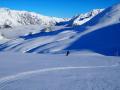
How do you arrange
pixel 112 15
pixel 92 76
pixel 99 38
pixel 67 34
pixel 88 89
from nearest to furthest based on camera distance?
pixel 88 89 < pixel 92 76 < pixel 99 38 < pixel 67 34 < pixel 112 15

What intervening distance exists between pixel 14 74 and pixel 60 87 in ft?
18.7

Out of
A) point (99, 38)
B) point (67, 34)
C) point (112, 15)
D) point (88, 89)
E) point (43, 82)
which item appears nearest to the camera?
point (88, 89)

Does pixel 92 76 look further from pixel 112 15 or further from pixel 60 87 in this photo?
pixel 112 15

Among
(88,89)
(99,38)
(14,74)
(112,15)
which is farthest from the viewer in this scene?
(112,15)

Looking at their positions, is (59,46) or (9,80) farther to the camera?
(59,46)

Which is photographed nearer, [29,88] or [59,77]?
[29,88]

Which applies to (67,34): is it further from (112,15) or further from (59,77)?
(59,77)

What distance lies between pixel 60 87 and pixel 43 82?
1884 millimetres

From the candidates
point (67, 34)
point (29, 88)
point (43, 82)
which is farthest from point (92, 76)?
point (67, 34)

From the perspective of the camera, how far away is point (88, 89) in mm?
14984

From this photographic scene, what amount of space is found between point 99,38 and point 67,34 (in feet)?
98.5

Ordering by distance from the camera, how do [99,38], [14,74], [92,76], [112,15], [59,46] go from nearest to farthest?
[92,76] < [14,74] < [59,46] < [99,38] < [112,15]

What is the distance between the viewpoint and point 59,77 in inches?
747

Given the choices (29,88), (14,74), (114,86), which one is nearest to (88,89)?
(114,86)
